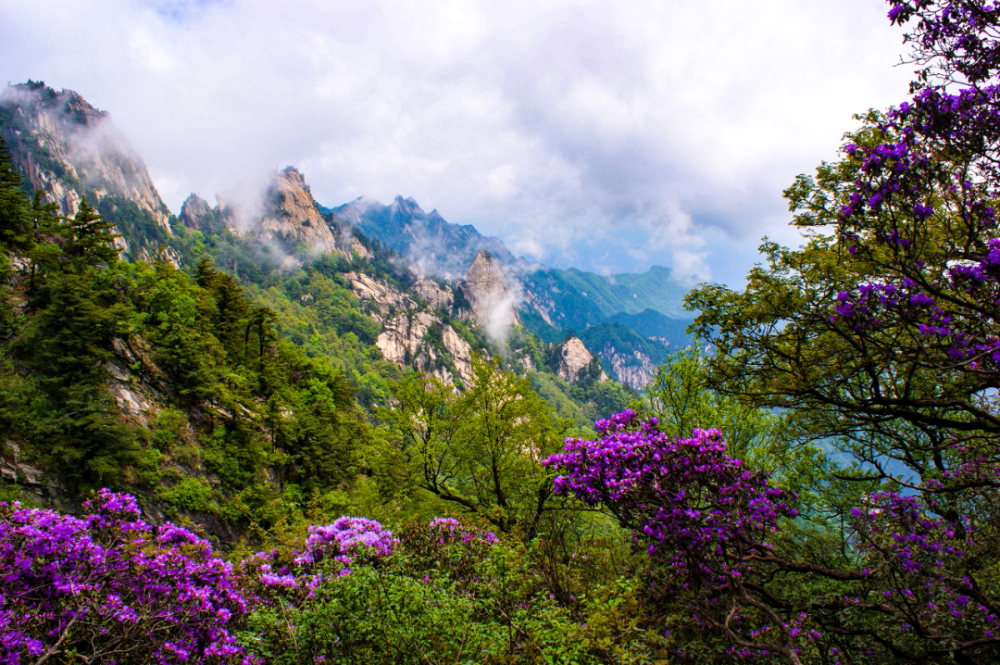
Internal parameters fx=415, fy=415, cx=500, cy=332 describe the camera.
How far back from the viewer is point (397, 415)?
1388 centimetres

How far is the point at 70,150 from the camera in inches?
4409

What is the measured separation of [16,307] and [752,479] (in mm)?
28419

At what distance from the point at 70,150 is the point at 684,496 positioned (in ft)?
550

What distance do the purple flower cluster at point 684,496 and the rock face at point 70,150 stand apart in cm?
13646

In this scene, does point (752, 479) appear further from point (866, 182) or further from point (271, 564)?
point (271, 564)

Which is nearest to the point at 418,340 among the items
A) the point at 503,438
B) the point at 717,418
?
the point at 503,438

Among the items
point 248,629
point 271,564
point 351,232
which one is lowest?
point 248,629

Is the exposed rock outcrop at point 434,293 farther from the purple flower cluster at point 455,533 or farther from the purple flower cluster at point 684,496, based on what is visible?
the purple flower cluster at point 684,496

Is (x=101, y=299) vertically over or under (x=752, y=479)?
over

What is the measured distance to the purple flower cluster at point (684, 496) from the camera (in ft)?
12.9

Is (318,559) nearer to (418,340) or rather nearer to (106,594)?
(106,594)

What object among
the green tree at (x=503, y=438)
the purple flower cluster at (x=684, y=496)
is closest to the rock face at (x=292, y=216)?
the green tree at (x=503, y=438)

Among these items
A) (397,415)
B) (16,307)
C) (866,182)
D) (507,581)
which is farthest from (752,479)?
(16,307)

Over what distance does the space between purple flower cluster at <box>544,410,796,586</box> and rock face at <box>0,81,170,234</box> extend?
136m
